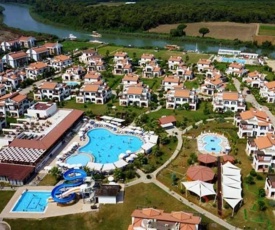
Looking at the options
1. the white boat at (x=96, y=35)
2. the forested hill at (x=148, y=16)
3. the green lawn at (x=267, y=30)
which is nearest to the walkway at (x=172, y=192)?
the green lawn at (x=267, y=30)

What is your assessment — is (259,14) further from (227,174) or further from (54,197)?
(54,197)

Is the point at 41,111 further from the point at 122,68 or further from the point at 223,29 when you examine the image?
the point at 223,29

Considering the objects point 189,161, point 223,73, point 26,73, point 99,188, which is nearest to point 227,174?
point 189,161

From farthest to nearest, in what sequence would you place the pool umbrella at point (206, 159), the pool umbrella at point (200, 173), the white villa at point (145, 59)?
the white villa at point (145, 59)
the pool umbrella at point (206, 159)
the pool umbrella at point (200, 173)

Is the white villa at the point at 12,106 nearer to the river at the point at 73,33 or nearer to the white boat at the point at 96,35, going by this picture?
the river at the point at 73,33

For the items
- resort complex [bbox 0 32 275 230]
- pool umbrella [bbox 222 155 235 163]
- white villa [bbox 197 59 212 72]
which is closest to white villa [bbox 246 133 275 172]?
resort complex [bbox 0 32 275 230]
